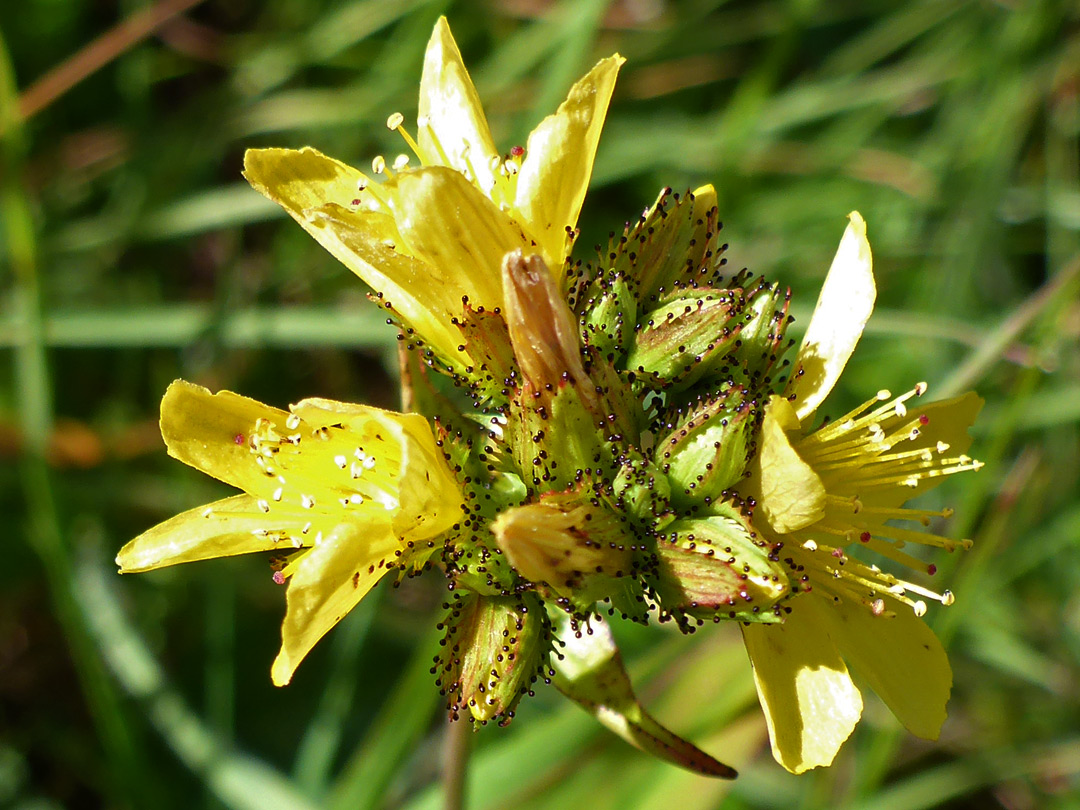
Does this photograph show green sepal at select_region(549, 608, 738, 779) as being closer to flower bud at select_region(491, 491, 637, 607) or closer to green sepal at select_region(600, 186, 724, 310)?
flower bud at select_region(491, 491, 637, 607)

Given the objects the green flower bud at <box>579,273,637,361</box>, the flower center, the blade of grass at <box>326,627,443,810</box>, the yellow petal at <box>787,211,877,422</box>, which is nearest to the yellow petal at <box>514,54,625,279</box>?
the green flower bud at <box>579,273,637,361</box>

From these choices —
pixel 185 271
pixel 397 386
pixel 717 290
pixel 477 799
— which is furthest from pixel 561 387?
pixel 185 271

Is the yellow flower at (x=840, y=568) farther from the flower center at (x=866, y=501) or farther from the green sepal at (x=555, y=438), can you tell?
the green sepal at (x=555, y=438)

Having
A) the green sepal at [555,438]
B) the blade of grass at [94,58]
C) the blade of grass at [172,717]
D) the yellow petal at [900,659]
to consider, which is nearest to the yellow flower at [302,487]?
the green sepal at [555,438]

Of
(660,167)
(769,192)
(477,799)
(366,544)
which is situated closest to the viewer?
(366,544)

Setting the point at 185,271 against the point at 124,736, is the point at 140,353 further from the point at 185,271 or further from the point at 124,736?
the point at 124,736

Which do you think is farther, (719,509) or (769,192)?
(769,192)

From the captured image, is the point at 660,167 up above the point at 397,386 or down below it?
above
